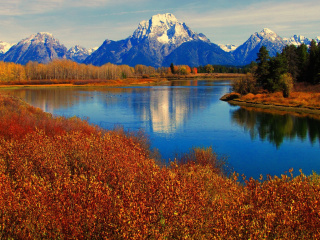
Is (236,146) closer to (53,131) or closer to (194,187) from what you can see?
(53,131)

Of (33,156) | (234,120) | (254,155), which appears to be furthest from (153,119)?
(33,156)

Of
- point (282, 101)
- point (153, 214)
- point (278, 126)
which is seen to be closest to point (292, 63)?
point (282, 101)

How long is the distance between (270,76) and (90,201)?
2393 inches

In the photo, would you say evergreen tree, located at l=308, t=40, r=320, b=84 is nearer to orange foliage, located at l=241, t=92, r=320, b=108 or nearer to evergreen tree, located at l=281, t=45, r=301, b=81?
evergreen tree, located at l=281, t=45, r=301, b=81

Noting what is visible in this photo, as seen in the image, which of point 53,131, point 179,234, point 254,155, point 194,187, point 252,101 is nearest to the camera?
point 179,234

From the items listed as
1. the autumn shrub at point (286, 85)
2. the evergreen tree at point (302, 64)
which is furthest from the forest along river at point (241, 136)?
the evergreen tree at point (302, 64)

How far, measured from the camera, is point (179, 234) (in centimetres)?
562

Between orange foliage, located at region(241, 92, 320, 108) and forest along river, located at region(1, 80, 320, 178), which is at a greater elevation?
orange foliage, located at region(241, 92, 320, 108)

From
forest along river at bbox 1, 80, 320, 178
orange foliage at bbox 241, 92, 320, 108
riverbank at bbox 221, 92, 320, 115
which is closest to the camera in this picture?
forest along river at bbox 1, 80, 320, 178

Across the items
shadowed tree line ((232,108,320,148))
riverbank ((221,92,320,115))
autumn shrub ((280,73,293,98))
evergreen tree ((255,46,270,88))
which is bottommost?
shadowed tree line ((232,108,320,148))

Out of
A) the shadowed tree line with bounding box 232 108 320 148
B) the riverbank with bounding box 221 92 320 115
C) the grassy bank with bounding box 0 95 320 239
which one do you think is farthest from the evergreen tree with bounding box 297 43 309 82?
the grassy bank with bounding box 0 95 320 239

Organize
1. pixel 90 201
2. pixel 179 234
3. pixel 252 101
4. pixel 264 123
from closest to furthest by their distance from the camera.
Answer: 1. pixel 179 234
2. pixel 90 201
3. pixel 264 123
4. pixel 252 101

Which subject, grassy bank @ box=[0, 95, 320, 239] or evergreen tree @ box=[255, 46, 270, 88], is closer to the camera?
grassy bank @ box=[0, 95, 320, 239]

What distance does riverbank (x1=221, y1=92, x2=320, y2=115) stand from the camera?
46.2m
